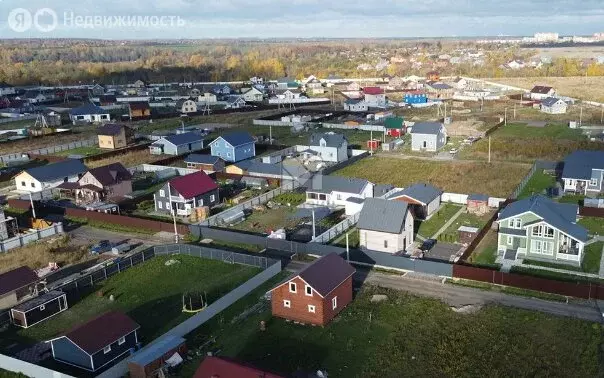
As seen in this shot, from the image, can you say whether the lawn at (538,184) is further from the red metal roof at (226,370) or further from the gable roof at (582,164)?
the red metal roof at (226,370)

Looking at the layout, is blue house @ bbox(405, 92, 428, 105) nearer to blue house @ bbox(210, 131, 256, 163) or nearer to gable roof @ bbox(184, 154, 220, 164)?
blue house @ bbox(210, 131, 256, 163)

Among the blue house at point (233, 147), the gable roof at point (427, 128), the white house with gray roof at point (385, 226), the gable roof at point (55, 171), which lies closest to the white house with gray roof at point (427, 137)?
the gable roof at point (427, 128)

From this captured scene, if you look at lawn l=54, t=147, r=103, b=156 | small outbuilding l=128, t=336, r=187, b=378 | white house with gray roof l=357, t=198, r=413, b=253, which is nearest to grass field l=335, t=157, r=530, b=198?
white house with gray roof l=357, t=198, r=413, b=253

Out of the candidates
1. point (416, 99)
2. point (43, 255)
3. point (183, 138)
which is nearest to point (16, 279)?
point (43, 255)

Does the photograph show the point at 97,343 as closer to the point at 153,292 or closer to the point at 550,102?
the point at 153,292

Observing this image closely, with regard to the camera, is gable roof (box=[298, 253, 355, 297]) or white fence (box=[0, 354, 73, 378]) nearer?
white fence (box=[0, 354, 73, 378])

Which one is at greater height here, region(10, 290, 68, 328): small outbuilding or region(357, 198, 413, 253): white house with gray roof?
region(357, 198, 413, 253): white house with gray roof
